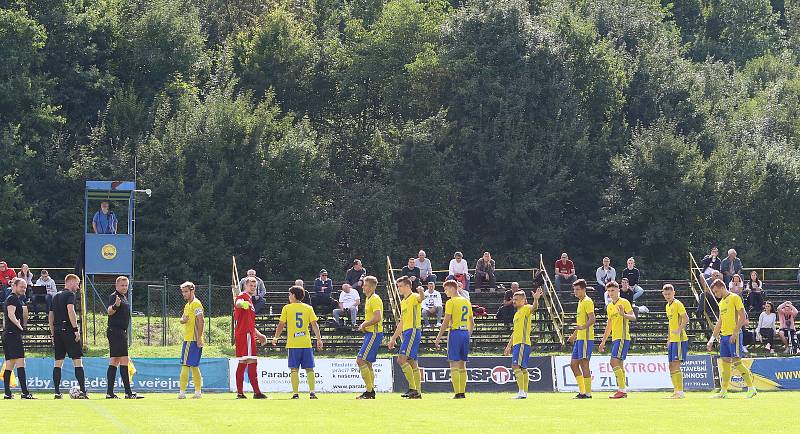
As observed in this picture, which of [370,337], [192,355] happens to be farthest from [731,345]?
[192,355]

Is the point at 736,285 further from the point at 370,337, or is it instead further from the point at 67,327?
the point at 67,327

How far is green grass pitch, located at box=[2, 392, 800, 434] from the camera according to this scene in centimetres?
1591

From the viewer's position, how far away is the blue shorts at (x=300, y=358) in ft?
75.5

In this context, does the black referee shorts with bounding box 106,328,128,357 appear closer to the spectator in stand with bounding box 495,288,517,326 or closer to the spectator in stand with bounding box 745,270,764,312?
the spectator in stand with bounding box 495,288,517,326

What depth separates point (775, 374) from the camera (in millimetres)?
31875

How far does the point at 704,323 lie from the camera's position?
3950 cm

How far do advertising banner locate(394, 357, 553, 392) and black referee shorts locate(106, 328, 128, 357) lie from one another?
9.51 metres

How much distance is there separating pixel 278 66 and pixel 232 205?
27.8 feet

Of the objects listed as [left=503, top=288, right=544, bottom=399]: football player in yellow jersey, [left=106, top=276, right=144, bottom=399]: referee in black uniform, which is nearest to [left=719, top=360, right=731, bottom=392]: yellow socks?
[left=503, top=288, right=544, bottom=399]: football player in yellow jersey

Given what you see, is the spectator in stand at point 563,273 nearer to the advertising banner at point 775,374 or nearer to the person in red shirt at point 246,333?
the advertising banner at point 775,374

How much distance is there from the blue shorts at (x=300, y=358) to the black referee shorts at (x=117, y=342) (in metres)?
2.93

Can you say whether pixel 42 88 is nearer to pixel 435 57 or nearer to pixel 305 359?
pixel 435 57

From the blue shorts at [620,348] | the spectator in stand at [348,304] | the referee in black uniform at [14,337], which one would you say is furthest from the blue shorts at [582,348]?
the spectator in stand at [348,304]

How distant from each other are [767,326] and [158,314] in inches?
735
